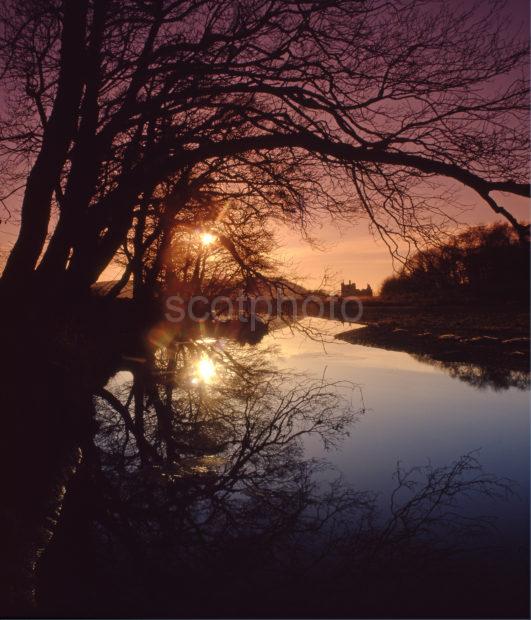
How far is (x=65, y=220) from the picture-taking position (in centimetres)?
630

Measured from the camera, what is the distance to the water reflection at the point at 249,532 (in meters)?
3.04

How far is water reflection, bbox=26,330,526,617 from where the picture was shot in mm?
3039

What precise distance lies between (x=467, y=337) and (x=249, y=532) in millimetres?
20211

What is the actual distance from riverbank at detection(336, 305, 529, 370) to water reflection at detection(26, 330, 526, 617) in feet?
37.7

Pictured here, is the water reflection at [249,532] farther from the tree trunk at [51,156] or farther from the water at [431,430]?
the tree trunk at [51,156]

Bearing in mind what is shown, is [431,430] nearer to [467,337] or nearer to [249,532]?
[249,532]

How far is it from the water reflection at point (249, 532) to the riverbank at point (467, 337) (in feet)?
37.7

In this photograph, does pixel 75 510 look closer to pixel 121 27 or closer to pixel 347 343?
pixel 121 27

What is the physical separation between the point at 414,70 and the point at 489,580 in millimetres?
5115

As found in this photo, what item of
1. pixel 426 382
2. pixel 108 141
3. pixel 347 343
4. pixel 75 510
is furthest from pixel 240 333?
pixel 75 510

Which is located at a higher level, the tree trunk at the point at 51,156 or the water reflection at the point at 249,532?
the tree trunk at the point at 51,156

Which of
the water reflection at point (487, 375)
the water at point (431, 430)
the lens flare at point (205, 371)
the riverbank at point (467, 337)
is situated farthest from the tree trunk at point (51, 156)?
the riverbank at point (467, 337)

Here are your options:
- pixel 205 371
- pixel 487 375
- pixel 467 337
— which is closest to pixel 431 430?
pixel 487 375

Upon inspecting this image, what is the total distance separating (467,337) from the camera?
21750 mm
